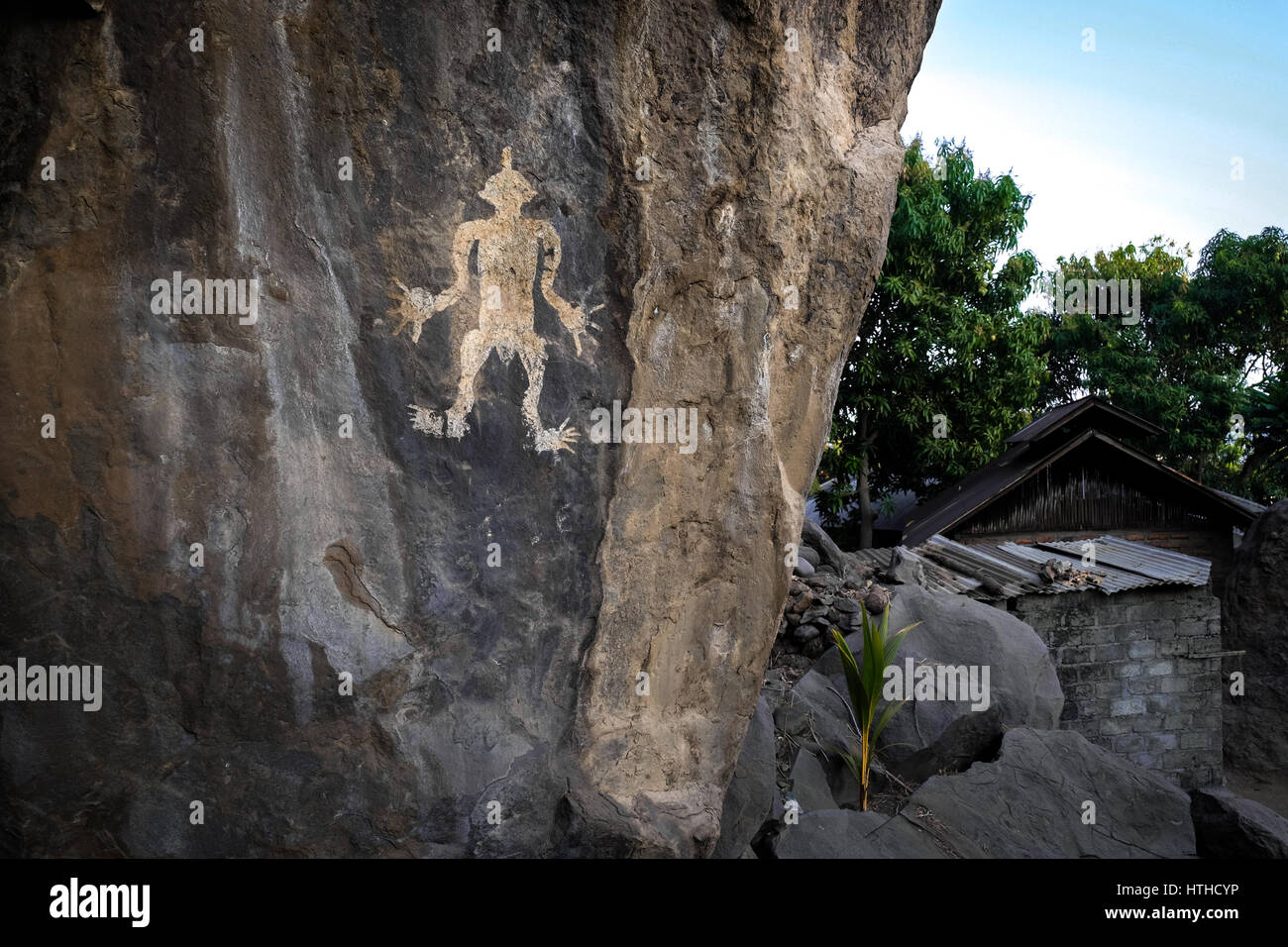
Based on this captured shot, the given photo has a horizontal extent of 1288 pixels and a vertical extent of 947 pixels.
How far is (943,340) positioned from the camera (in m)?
15.4

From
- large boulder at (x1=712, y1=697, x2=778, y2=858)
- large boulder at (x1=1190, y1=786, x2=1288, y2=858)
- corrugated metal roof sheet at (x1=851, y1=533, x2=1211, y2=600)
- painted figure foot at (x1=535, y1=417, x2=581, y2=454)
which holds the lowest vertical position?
large boulder at (x1=1190, y1=786, x2=1288, y2=858)

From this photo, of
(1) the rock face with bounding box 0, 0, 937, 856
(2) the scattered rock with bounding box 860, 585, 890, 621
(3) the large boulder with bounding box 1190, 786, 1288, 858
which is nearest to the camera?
(1) the rock face with bounding box 0, 0, 937, 856

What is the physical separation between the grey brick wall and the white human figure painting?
7.98 meters

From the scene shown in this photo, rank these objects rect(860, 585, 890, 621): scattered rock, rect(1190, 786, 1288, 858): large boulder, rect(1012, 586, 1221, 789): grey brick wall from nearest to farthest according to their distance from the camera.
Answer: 1. rect(1190, 786, 1288, 858): large boulder
2. rect(860, 585, 890, 621): scattered rock
3. rect(1012, 586, 1221, 789): grey brick wall

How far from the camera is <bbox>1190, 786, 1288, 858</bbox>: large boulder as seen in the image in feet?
22.7

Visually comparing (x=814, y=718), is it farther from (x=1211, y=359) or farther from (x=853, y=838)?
(x=1211, y=359)

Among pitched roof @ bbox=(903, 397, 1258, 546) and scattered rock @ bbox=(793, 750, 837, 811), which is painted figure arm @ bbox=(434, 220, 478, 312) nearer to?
scattered rock @ bbox=(793, 750, 837, 811)

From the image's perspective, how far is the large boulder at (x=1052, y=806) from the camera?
662 cm

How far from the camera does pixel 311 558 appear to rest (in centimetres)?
375

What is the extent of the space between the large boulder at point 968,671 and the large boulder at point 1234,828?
1.54 meters

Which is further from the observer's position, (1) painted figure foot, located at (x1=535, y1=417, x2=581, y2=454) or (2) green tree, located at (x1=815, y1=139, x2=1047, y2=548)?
(2) green tree, located at (x1=815, y1=139, x2=1047, y2=548)

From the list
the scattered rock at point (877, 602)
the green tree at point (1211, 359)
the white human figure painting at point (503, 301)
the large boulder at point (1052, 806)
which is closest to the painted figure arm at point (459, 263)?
the white human figure painting at point (503, 301)

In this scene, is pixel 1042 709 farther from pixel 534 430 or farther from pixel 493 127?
pixel 493 127

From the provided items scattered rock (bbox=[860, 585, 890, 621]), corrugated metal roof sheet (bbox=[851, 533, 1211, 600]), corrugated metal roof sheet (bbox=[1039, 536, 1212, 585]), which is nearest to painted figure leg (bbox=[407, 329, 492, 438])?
scattered rock (bbox=[860, 585, 890, 621])
